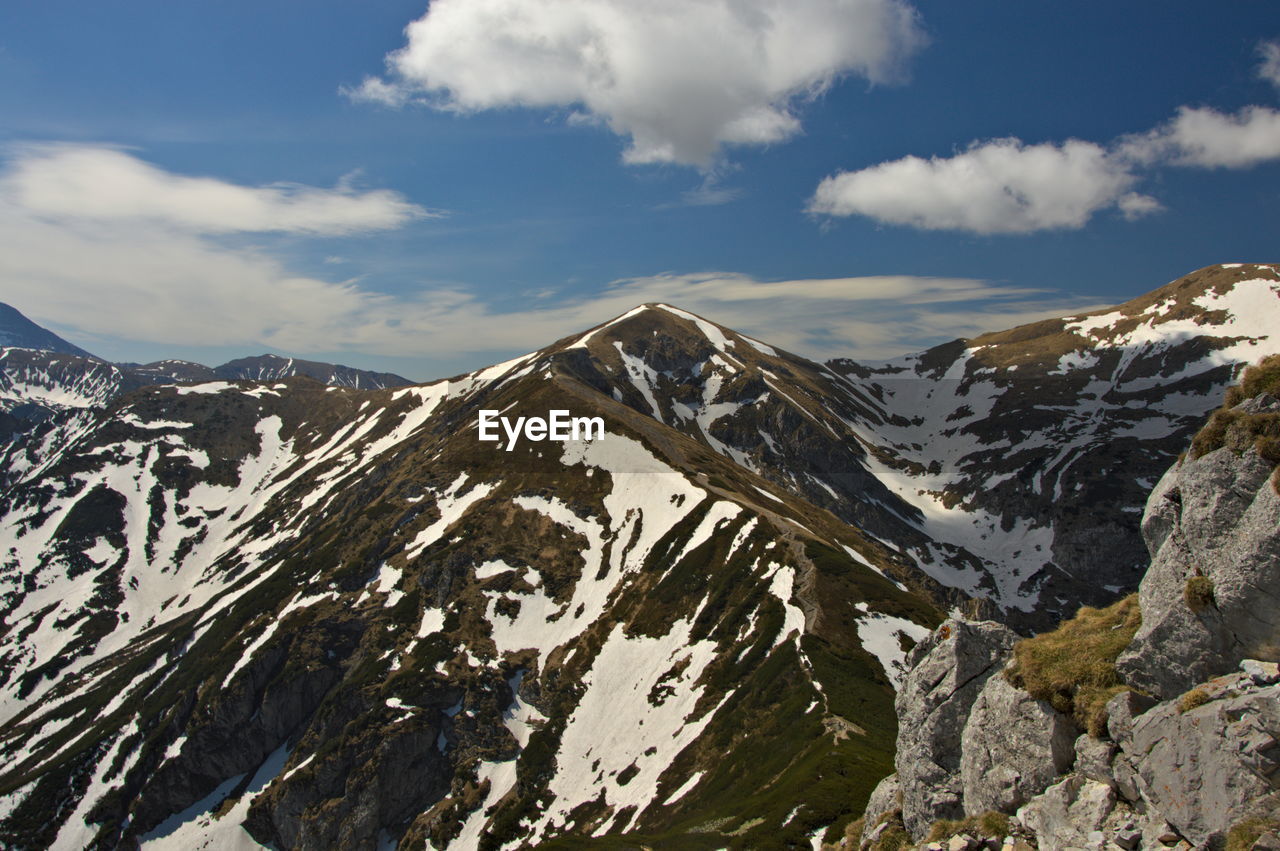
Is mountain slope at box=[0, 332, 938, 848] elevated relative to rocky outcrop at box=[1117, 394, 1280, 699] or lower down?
lower down

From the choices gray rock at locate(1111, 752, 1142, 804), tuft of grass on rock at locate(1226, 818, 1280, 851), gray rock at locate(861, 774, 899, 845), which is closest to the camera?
tuft of grass on rock at locate(1226, 818, 1280, 851)

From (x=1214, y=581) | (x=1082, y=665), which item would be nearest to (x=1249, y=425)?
(x=1214, y=581)

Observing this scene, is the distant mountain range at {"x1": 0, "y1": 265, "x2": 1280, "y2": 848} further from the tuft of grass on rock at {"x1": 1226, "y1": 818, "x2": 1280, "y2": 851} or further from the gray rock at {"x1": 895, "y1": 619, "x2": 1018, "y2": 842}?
the tuft of grass on rock at {"x1": 1226, "y1": 818, "x2": 1280, "y2": 851}

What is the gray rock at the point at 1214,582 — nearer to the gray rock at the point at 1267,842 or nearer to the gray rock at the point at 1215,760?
the gray rock at the point at 1215,760

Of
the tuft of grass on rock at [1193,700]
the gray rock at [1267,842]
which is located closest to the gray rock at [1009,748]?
the tuft of grass on rock at [1193,700]

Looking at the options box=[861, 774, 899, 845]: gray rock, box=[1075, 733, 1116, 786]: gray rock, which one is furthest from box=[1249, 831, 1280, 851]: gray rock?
box=[861, 774, 899, 845]: gray rock

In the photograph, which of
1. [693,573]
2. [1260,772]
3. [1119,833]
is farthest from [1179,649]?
[693,573]
